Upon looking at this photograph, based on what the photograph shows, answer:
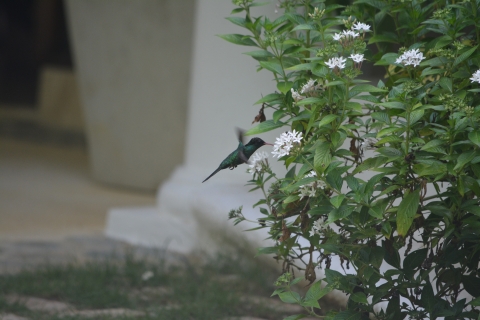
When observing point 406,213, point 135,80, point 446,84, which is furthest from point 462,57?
point 135,80

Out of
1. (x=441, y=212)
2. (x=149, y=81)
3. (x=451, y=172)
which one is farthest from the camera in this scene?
(x=149, y=81)

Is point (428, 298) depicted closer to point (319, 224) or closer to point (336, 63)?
point (319, 224)

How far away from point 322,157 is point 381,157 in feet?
0.58

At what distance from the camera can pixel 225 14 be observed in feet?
13.6

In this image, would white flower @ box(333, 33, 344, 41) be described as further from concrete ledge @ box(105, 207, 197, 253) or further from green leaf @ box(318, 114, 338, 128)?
concrete ledge @ box(105, 207, 197, 253)

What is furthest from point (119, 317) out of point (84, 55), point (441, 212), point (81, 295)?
point (84, 55)

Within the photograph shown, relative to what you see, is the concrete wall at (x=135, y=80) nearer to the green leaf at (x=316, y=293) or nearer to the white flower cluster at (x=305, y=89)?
the white flower cluster at (x=305, y=89)

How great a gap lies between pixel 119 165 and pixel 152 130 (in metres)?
0.52

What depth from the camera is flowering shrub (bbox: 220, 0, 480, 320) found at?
172 cm

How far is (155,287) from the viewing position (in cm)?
318

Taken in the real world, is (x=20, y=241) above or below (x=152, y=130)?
below

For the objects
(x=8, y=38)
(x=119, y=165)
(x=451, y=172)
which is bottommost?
(x=451, y=172)

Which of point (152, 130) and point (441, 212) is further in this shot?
point (152, 130)

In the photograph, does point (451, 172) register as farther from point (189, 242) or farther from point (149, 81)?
point (149, 81)
